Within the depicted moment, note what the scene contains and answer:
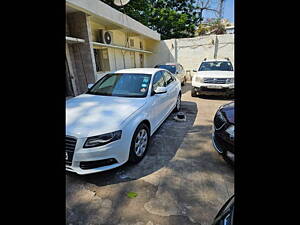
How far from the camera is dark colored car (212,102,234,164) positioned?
238 cm

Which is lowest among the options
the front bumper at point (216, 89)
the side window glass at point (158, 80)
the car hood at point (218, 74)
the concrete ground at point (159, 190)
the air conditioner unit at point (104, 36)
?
the concrete ground at point (159, 190)

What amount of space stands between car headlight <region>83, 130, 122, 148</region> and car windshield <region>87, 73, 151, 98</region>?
1098mm

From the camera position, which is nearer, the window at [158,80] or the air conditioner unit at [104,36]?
the window at [158,80]

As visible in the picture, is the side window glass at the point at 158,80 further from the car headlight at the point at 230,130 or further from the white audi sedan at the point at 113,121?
the car headlight at the point at 230,130

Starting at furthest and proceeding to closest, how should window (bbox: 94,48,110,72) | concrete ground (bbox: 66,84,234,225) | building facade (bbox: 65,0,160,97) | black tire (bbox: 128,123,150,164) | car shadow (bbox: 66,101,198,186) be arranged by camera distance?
window (bbox: 94,48,110,72)
building facade (bbox: 65,0,160,97)
black tire (bbox: 128,123,150,164)
car shadow (bbox: 66,101,198,186)
concrete ground (bbox: 66,84,234,225)

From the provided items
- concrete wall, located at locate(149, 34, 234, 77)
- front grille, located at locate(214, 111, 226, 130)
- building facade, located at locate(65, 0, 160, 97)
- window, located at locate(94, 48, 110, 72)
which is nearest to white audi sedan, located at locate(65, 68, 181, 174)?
front grille, located at locate(214, 111, 226, 130)

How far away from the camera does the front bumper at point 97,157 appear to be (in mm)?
2252

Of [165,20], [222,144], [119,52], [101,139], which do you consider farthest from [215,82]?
[165,20]

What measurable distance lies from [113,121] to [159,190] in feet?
3.46

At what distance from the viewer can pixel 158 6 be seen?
22828mm

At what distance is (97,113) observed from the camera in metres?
2.66

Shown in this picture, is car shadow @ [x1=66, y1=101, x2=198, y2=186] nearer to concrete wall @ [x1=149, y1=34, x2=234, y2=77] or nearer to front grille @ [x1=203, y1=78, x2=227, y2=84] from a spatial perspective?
front grille @ [x1=203, y1=78, x2=227, y2=84]

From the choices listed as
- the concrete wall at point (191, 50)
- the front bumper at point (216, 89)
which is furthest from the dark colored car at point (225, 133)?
the concrete wall at point (191, 50)
